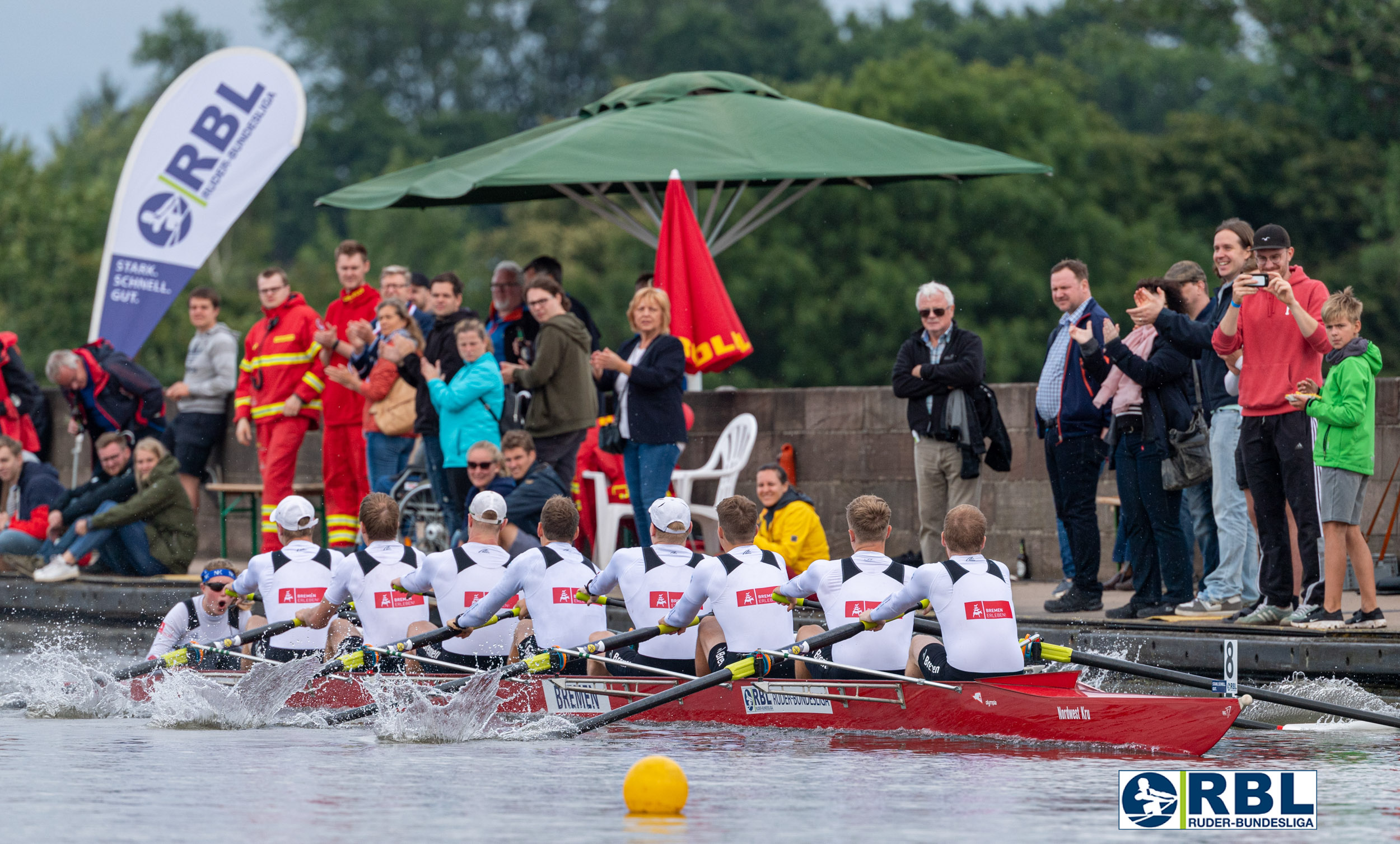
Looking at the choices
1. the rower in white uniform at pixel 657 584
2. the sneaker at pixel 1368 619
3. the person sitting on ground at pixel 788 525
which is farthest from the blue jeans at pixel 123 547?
the sneaker at pixel 1368 619

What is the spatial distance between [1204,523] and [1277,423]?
1.31m

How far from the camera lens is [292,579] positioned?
421 inches

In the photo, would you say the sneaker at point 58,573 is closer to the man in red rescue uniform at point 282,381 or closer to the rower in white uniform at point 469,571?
the man in red rescue uniform at point 282,381

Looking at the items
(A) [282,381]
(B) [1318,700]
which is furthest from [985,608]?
(A) [282,381]

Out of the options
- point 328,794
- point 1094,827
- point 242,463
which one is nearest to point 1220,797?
point 1094,827

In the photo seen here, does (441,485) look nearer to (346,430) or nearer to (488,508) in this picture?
(346,430)

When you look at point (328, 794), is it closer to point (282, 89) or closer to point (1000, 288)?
point (282, 89)

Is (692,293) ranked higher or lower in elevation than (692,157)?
lower

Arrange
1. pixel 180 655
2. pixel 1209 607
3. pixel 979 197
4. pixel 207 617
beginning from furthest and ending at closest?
pixel 979 197 < pixel 207 617 < pixel 180 655 < pixel 1209 607

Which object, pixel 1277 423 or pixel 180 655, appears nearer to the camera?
pixel 1277 423

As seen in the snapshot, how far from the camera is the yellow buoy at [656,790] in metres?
7.09

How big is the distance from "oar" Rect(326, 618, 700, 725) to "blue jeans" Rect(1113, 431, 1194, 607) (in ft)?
9.26

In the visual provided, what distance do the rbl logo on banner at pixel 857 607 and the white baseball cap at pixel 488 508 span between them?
2.13 meters

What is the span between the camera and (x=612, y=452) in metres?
12.6
